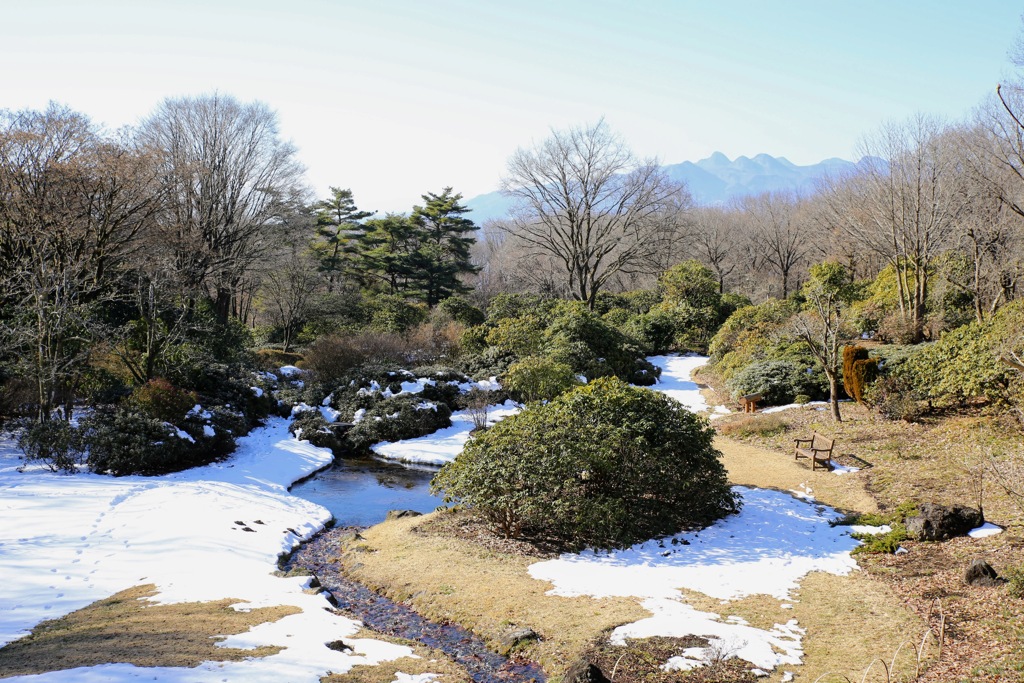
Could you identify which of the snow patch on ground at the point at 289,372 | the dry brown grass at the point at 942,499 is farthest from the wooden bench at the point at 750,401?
the snow patch on ground at the point at 289,372

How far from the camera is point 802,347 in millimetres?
20688

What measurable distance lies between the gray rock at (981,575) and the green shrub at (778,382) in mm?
11370

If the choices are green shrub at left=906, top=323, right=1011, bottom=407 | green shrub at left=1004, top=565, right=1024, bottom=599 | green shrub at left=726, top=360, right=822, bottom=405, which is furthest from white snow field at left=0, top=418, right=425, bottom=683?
green shrub at left=906, top=323, right=1011, bottom=407

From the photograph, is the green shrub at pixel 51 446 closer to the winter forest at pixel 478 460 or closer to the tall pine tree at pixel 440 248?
the winter forest at pixel 478 460

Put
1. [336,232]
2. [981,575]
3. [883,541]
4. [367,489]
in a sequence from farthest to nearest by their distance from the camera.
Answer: [336,232]
[367,489]
[883,541]
[981,575]

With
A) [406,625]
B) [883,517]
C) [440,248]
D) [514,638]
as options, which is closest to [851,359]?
[883,517]

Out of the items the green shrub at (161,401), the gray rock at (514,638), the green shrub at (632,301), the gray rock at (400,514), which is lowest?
the gray rock at (400,514)

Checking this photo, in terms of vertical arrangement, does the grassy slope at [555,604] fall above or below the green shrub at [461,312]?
below

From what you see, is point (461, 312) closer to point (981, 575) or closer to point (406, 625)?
point (406, 625)

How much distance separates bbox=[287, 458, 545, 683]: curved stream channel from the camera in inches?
281

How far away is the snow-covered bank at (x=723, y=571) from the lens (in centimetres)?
690

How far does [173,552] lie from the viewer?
9.58 m

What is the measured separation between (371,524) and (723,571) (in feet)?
22.4

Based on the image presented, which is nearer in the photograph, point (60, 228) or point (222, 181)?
point (60, 228)
